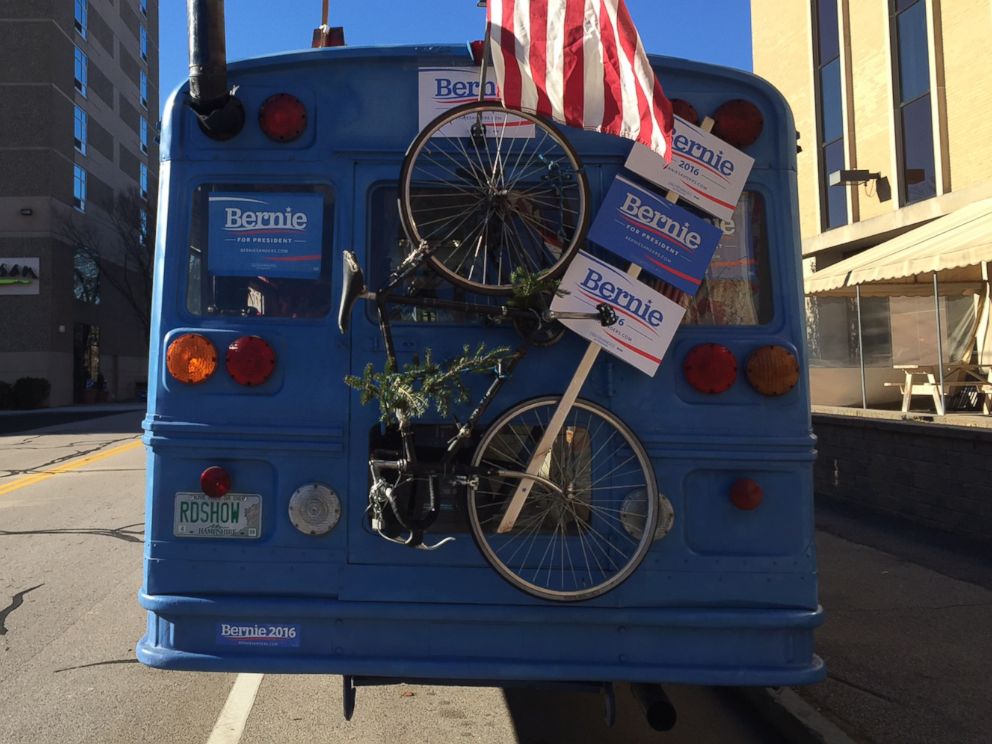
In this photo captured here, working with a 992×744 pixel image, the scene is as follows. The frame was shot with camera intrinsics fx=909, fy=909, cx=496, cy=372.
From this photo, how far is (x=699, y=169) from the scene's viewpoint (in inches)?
140

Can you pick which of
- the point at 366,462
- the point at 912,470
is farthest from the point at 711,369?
the point at 912,470

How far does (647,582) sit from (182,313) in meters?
2.08

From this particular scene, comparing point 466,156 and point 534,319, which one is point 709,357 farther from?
point 466,156

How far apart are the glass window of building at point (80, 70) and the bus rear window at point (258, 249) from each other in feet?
148

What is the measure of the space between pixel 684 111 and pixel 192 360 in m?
2.16

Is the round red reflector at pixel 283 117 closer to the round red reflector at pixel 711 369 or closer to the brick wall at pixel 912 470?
the round red reflector at pixel 711 369

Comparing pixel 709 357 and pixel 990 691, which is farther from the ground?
pixel 709 357

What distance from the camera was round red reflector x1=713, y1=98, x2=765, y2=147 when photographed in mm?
3602

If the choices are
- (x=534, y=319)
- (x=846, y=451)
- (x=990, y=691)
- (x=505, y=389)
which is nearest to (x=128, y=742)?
(x=505, y=389)

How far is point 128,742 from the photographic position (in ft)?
13.7

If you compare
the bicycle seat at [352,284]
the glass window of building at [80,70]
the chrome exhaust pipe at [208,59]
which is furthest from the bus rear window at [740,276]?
the glass window of building at [80,70]

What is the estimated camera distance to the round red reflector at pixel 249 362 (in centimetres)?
346

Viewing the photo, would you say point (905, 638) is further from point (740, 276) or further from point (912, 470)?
point (912, 470)

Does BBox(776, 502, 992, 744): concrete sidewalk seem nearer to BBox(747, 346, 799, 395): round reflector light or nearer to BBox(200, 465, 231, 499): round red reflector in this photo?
BBox(747, 346, 799, 395): round reflector light
